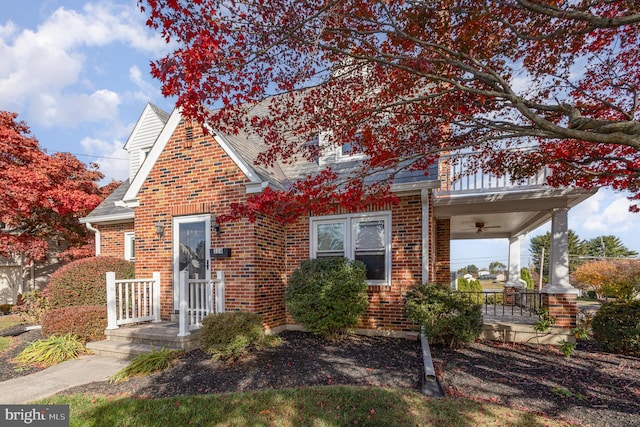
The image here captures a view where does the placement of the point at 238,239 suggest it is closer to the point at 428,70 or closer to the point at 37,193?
the point at 428,70

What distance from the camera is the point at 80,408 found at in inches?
153

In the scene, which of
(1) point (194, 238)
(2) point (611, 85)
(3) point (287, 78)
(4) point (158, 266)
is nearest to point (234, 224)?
(1) point (194, 238)

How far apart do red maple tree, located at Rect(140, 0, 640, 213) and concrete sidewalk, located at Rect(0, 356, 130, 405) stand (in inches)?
149

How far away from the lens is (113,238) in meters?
10.6

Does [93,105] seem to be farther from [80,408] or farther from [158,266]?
[80,408]

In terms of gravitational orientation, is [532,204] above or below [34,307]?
above

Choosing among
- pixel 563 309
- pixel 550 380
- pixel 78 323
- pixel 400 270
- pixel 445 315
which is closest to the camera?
pixel 550 380

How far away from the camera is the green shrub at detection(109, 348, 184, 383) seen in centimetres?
487

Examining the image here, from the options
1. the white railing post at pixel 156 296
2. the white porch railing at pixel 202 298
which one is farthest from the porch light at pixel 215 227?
the white railing post at pixel 156 296

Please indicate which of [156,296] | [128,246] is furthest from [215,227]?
[128,246]

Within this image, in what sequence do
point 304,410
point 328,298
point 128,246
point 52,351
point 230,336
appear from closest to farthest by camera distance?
point 304,410
point 230,336
point 52,351
point 328,298
point 128,246

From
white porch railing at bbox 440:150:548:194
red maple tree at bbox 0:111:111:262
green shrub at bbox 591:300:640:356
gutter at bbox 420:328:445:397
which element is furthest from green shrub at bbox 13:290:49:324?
green shrub at bbox 591:300:640:356

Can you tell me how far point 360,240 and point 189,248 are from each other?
13.8 ft

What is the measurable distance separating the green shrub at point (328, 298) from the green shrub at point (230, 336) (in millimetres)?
1209
